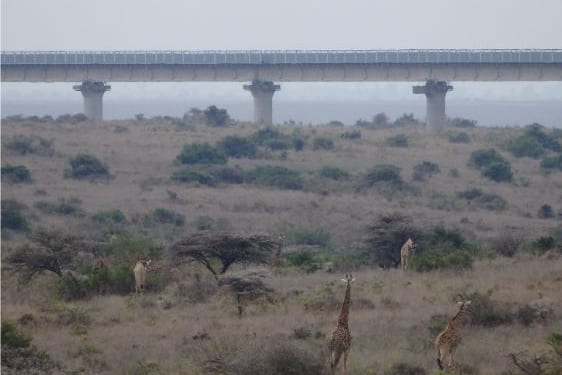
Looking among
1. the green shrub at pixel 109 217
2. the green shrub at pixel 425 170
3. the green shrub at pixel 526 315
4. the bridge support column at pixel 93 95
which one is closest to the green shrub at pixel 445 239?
the green shrub at pixel 526 315

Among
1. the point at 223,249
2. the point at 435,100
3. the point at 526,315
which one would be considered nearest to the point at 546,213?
the point at 223,249

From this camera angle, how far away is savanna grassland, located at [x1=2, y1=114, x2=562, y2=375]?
1797cm

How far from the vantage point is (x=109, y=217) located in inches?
1724

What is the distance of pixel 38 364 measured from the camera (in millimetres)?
16656

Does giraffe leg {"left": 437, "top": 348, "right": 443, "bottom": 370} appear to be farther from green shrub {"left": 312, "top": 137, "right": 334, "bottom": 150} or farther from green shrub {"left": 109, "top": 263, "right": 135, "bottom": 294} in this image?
green shrub {"left": 312, "top": 137, "right": 334, "bottom": 150}

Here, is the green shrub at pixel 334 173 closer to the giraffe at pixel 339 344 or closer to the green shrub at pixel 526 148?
the green shrub at pixel 526 148

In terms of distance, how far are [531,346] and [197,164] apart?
1619 inches

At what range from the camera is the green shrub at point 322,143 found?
65250 mm

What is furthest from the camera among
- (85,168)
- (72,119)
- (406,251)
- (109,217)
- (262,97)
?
(72,119)

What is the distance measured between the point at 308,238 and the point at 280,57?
36.2 metres

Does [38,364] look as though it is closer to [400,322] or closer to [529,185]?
[400,322]

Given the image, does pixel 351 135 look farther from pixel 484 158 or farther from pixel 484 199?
pixel 484 199

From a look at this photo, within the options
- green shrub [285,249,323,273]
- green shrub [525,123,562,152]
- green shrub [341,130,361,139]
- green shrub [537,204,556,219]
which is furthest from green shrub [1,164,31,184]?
green shrub [525,123,562,152]

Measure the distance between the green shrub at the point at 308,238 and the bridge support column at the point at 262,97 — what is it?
3443 cm
